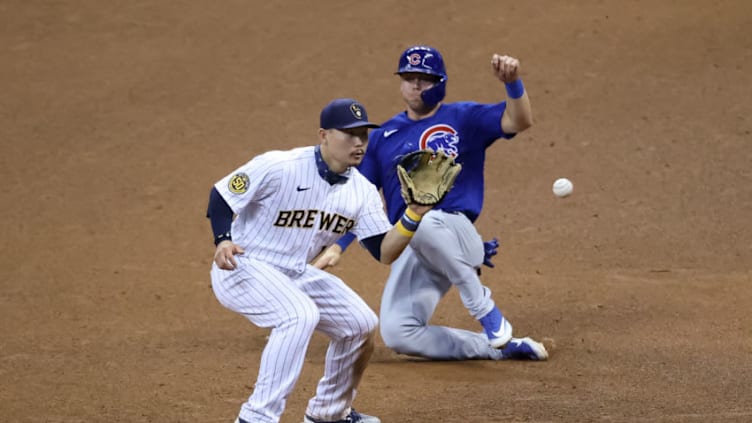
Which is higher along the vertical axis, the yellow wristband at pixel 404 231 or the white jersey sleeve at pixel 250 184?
the white jersey sleeve at pixel 250 184

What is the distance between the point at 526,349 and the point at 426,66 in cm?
189

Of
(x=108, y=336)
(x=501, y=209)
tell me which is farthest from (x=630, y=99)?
(x=108, y=336)

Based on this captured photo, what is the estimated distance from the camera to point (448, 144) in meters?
7.09

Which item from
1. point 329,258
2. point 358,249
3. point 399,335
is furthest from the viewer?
point 358,249

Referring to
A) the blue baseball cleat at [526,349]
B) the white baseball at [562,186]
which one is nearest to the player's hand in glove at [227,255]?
the blue baseball cleat at [526,349]

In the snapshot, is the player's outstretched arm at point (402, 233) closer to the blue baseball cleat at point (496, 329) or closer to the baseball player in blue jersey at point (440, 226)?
the baseball player in blue jersey at point (440, 226)

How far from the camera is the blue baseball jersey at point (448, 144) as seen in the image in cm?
711

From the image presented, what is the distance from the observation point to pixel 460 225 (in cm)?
704

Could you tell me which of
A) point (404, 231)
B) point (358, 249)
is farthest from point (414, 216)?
point (358, 249)

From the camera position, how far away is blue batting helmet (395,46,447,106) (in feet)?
23.2

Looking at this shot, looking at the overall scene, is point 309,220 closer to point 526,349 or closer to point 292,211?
point 292,211

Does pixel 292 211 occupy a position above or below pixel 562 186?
above

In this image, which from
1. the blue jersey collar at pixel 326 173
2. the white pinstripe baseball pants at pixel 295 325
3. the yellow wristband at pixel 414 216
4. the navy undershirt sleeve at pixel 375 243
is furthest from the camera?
the navy undershirt sleeve at pixel 375 243

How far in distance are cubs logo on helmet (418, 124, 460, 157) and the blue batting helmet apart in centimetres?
18
